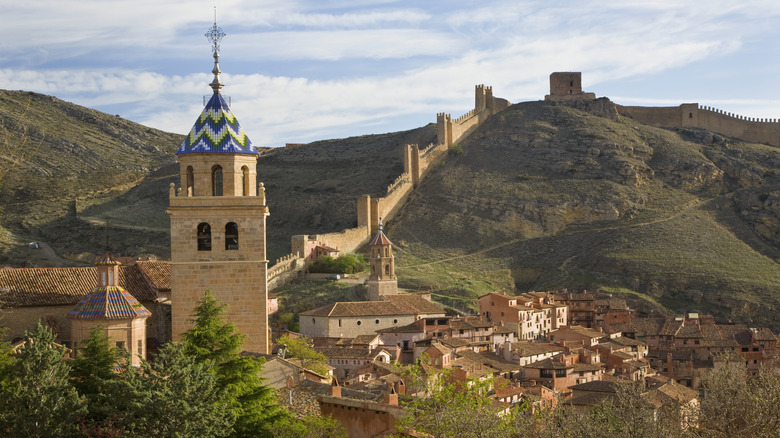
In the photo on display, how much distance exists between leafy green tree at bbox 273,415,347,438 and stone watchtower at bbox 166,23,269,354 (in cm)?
431

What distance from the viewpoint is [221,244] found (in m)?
21.4

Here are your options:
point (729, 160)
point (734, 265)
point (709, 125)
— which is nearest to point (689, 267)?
point (734, 265)

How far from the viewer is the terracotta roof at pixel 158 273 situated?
2405 centimetres

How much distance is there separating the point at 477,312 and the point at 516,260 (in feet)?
41.8

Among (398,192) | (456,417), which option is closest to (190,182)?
(456,417)

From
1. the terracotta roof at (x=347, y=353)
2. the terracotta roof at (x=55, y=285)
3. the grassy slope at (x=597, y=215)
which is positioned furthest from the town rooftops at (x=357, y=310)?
the terracotta roof at (x=55, y=285)

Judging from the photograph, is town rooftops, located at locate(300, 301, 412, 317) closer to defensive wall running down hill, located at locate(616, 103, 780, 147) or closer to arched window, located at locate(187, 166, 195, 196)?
arched window, located at locate(187, 166, 195, 196)

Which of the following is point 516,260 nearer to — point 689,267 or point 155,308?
point 689,267

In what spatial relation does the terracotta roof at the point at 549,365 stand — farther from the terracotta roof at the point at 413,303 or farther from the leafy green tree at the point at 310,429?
the leafy green tree at the point at 310,429

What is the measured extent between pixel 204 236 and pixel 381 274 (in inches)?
1212

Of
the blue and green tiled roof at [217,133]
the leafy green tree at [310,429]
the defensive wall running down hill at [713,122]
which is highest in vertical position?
the defensive wall running down hill at [713,122]

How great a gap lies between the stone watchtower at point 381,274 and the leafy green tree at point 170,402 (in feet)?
113

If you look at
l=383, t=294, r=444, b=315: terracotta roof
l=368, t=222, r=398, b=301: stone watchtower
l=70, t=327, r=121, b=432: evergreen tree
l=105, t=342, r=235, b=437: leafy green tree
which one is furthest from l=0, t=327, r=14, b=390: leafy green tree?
l=368, t=222, r=398, b=301: stone watchtower

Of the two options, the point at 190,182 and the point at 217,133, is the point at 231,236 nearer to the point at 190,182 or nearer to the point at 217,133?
the point at 190,182
